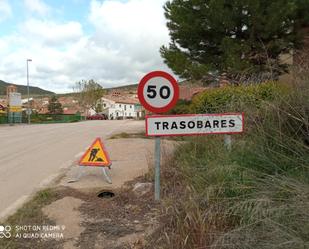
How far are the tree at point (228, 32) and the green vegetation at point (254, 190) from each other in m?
8.27

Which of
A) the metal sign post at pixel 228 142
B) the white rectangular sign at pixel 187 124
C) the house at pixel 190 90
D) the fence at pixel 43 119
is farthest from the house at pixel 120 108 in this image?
the metal sign post at pixel 228 142

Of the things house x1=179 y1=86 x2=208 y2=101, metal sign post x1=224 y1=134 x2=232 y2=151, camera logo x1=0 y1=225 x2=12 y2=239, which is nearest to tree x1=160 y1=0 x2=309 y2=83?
house x1=179 y1=86 x2=208 y2=101

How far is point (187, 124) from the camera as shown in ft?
18.7

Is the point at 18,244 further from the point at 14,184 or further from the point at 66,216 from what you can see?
the point at 14,184

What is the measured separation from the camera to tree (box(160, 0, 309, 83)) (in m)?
13.3

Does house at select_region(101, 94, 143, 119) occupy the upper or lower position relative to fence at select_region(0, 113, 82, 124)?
upper

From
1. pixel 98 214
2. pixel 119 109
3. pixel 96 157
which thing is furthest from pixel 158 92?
pixel 119 109

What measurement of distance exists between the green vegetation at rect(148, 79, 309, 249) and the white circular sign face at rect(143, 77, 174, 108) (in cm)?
104

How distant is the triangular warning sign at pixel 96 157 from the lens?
7711 millimetres

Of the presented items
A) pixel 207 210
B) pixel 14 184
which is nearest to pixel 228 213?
pixel 207 210

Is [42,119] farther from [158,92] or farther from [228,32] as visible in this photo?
[158,92]

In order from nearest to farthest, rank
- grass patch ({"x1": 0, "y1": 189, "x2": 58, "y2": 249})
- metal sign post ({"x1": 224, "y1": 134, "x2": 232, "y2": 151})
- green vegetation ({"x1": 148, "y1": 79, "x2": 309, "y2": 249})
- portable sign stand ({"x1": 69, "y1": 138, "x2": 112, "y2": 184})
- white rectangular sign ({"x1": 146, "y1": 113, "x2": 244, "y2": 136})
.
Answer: green vegetation ({"x1": 148, "y1": 79, "x2": 309, "y2": 249}) < grass patch ({"x1": 0, "y1": 189, "x2": 58, "y2": 249}) < metal sign post ({"x1": 224, "y1": 134, "x2": 232, "y2": 151}) < white rectangular sign ({"x1": 146, "y1": 113, "x2": 244, "y2": 136}) < portable sign stand ({"x1": 69, "y1": 138, "x2": 112, "y2": 184})

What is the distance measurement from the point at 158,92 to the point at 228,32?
9761 millimetres

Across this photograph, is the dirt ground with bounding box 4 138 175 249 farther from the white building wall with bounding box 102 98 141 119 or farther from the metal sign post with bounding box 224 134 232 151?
the white building wall with bounding box 102 98 141 119
